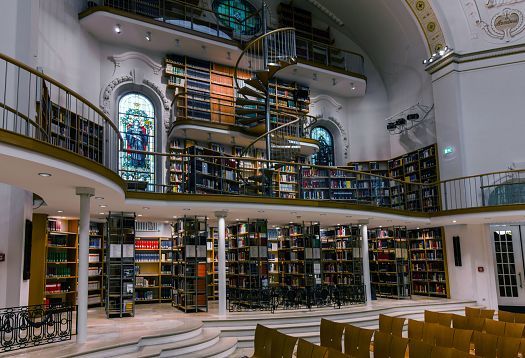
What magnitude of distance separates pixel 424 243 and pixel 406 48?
6952 mm

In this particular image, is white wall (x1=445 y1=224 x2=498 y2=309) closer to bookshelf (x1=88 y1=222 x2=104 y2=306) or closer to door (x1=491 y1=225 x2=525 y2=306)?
door (x1=491 y1=225 x2=525 y2=306)

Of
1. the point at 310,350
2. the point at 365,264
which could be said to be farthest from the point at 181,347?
the point at 365,264

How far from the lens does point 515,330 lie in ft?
23.4

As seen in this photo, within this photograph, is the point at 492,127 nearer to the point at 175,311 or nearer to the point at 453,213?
the point at 453,213

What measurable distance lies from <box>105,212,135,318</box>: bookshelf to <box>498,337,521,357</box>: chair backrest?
710 cm

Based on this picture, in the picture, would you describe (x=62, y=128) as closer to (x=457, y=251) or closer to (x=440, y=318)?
(x=440, y=318)

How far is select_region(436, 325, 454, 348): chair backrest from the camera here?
267 inches

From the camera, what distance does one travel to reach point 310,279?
11992 mm

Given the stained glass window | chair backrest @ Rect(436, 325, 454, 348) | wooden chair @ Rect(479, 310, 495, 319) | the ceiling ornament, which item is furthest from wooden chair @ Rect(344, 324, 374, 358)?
the stained glass window

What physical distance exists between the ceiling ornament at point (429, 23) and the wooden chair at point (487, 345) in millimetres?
11010

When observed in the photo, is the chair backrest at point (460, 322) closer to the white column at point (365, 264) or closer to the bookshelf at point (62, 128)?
the white column at point (365, 264)

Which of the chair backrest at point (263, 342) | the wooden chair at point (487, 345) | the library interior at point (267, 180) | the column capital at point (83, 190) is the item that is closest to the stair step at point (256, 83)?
the library interior at point (267, 180)

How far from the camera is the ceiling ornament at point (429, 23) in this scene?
15.0m

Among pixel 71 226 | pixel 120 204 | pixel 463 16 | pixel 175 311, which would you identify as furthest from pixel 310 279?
pixel 463 16
